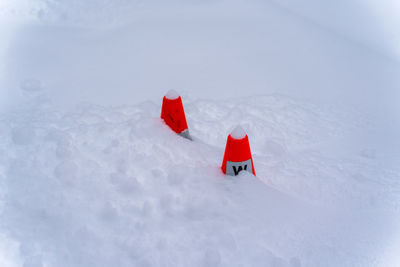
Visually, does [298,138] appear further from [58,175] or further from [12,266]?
[12,266]

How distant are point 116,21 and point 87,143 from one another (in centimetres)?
225

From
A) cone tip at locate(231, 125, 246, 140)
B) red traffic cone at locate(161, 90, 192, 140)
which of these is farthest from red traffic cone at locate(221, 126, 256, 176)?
red traffic cone at locate(161, 90, 192, 140)

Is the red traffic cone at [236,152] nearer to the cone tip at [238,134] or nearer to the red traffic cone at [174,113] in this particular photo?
the cone tip at [238,134]

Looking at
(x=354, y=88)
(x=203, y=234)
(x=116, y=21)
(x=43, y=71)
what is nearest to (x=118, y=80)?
(x=43, y=71)

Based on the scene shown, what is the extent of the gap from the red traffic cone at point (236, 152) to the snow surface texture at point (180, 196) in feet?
0.26

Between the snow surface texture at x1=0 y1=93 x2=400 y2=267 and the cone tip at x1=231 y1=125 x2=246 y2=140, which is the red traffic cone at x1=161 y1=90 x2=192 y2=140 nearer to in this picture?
the snow surface texture at x1=0 y1=93 x2=400 y2=267

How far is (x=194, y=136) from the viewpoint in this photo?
9.06 ft

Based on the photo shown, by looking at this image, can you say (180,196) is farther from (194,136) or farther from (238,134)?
(194,136)

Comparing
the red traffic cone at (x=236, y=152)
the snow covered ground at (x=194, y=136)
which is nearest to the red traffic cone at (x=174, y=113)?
the snow covered ground at (x=194, y=136)

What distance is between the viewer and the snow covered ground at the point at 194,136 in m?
1.64

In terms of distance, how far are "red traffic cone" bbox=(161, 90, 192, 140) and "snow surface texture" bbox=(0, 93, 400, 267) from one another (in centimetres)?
12

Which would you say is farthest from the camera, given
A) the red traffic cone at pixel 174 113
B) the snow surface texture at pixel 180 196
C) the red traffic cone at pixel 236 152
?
the red traffic cone at pixel 174 113

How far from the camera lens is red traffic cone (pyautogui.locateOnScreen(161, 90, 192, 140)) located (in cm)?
245

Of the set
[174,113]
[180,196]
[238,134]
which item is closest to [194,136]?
[174,113]
